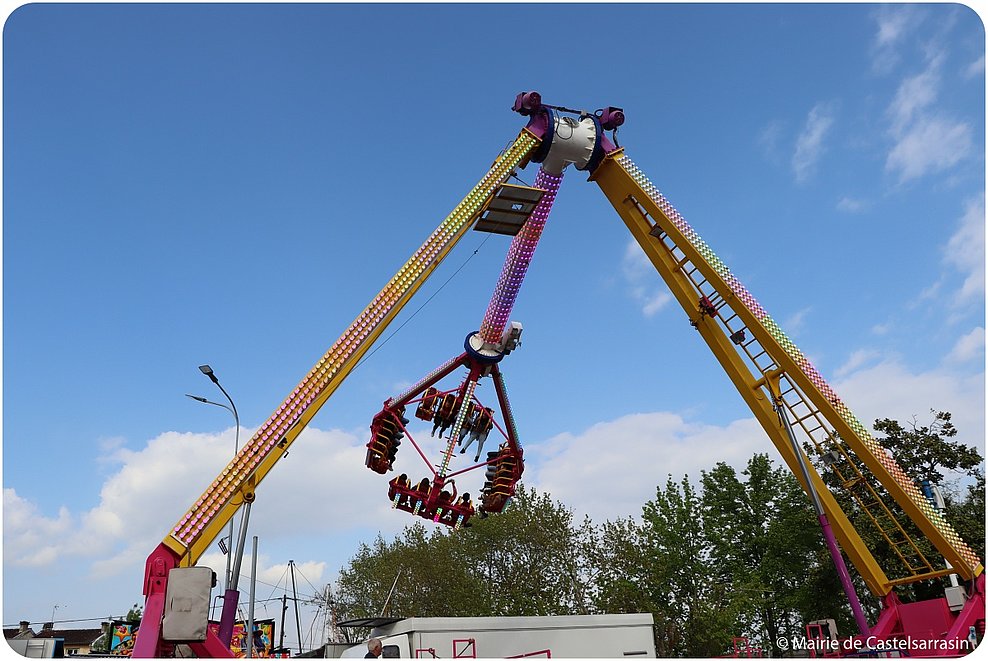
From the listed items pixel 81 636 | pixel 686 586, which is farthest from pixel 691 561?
pixel 81 636

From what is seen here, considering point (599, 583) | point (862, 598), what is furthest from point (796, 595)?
point (599, 583)

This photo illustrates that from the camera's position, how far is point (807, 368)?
19703 millimetres

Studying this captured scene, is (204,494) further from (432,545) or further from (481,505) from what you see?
(432,545)

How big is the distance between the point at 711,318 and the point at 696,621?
926 inches

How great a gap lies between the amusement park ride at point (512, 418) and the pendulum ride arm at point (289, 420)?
28mm

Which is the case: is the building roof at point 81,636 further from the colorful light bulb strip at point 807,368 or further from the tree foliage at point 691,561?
the colorful light bulb strip at point 807,368

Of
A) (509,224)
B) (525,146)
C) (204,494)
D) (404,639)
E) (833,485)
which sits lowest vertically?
(404,639)

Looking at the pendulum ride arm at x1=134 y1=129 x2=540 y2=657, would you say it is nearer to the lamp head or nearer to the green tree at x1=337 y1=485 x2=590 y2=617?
the lamp head

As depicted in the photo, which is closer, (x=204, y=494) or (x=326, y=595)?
(x=204, y=494)

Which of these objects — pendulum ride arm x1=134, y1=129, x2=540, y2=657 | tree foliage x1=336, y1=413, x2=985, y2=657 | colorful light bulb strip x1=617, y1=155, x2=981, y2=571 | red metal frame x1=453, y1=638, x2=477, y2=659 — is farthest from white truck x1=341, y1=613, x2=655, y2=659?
tree foliage x1=336, y1=413, x2=985, y2=657

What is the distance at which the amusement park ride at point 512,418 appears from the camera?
14367 mm

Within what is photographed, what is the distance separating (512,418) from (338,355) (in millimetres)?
8557

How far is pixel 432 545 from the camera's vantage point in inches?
1948

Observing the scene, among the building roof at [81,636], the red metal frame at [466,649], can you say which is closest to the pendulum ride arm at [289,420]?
the red metal frame at [466,649]
